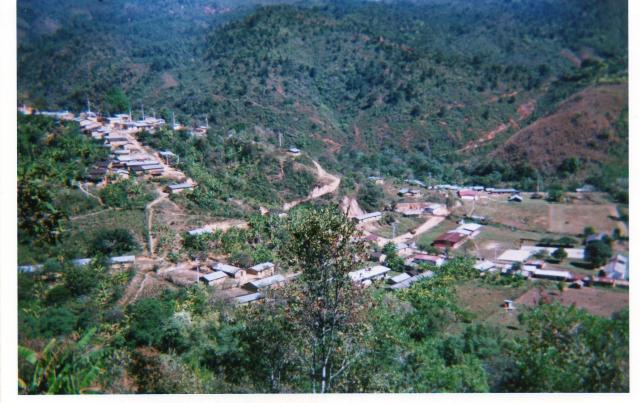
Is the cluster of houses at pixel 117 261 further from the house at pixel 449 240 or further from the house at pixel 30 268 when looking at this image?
the house at pixel 449 240

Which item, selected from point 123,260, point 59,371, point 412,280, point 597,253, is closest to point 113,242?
point 123,260

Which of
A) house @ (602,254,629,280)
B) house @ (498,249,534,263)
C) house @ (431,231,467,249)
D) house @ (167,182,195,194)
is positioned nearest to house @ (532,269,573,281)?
house @ (498,249,534,263)

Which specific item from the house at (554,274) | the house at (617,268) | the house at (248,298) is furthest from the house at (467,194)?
the house at (248,298)

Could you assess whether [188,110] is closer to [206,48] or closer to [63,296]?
[206,48]

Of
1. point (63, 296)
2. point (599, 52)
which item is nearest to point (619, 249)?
point (599, 52)

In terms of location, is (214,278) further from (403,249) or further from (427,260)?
(427,260)

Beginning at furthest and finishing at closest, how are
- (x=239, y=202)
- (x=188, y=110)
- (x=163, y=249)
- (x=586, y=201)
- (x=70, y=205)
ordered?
(x=188, y=110), (x=239, y=202), (x=163, y=249), (x=70, y=205), (x=586, y=201)
